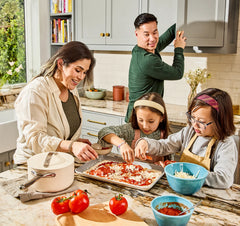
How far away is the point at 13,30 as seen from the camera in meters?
3.95

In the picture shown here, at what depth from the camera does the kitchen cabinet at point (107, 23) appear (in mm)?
3426

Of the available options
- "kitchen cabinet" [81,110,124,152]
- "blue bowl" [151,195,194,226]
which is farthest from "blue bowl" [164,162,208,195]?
"kitchen cabinet" [81,110,124,152]

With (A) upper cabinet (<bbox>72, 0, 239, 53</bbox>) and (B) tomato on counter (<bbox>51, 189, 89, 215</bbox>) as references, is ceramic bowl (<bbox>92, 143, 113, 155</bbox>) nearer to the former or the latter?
(B) tomato on counter (<bbox>51, 189, 89, 215</bbox>)

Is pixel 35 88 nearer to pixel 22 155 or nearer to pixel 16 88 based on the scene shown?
pixel 22 155

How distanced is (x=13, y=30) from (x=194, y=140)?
3022mm

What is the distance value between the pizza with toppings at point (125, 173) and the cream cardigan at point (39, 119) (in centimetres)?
29

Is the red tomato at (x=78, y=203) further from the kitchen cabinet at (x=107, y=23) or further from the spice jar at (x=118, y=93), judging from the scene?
the spice jar at (x=118, y=93)

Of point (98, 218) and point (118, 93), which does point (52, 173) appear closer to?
point (98, 218)

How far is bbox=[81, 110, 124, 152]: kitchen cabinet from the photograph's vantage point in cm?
342

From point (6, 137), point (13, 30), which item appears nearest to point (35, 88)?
point (6, 137)

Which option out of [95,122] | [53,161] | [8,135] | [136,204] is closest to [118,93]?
[95,122]

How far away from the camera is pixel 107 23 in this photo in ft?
11.8

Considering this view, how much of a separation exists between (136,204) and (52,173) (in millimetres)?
398

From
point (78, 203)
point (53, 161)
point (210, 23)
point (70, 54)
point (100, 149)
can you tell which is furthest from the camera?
point (210, 23)
